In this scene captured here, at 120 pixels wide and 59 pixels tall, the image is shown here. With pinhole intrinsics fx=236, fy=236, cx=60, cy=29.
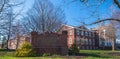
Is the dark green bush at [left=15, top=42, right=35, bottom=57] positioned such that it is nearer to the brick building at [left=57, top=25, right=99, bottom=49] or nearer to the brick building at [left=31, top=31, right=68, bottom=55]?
the brick building at [left=31, top=31, right=68, bottom=55]

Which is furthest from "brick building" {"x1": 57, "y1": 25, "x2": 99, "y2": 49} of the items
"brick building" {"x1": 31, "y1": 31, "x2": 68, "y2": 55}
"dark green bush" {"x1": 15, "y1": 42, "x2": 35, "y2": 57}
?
"dark green bush" {"x1": 15, "y1": 42, "x2": 35, "y2": 57}

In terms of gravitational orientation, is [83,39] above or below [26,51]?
above

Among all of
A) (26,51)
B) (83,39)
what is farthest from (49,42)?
(83,39)

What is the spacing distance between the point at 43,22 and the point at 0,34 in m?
22.8

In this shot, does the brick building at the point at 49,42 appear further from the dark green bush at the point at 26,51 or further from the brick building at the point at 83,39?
the brick building at the point at 83,39

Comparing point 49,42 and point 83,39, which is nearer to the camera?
point 49,42

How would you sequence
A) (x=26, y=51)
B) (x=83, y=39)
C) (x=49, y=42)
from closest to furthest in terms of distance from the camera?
(x=26, y=51) < (x=49, y=42) < (x=83, y=39)

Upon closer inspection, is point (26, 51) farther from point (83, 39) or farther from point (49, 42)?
point (83, 39)

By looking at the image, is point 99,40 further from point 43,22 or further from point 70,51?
point 70,51

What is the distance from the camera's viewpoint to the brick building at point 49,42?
97.9 feet

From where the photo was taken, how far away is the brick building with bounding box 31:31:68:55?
29.8 m

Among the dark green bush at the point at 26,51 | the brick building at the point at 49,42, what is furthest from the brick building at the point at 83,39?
the dark green bush at the point at 26,51

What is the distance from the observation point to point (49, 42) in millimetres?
30297

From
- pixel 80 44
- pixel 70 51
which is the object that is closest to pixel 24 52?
pixel 70 51
